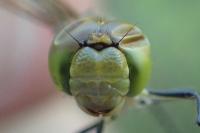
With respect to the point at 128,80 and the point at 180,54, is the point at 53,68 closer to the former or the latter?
the point at 128,80

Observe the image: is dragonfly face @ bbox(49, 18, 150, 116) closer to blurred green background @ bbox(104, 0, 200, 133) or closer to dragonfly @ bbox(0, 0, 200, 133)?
dragonfly @ bbox(0, 0, 200, 133)

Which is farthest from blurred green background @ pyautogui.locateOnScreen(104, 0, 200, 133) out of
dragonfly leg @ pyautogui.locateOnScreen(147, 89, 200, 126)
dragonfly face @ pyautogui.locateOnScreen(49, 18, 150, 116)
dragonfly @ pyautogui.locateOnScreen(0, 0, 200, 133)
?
dragonfly face @ pyautogui.locateOnScreen(49, 18, 150, 116)

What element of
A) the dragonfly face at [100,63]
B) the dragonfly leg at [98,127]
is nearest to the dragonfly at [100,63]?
the dragonfly face at [100,63]

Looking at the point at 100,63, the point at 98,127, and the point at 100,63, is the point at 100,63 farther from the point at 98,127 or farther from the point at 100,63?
the point at 98,127

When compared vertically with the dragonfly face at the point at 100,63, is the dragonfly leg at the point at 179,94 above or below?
below

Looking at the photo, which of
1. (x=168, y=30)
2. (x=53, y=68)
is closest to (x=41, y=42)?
(x=168, y=30)

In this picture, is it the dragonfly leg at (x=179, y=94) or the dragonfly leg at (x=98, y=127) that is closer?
the dragonfly leg at (x=179, y=94)

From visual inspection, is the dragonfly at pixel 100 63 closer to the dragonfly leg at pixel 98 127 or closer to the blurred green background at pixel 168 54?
the dragonfly leg at pixel 98 127
